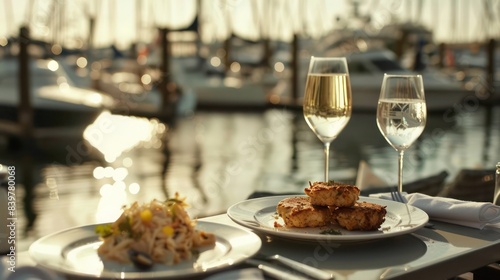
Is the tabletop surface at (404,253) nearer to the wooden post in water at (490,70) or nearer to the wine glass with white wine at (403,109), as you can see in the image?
the wine glass with white wine at (403,109)

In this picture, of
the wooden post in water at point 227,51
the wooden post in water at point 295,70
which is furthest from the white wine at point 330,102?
the wooden post in water at point 227,51

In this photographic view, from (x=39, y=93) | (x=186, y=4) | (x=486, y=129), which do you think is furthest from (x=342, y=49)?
(x=39, y=93)

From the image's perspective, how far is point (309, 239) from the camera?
1.60 meters

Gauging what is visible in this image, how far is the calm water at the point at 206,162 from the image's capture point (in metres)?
7.81

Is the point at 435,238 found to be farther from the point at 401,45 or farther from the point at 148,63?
the point at 148,63

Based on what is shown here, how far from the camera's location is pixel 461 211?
6.10ft

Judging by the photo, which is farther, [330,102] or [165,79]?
[165,79]

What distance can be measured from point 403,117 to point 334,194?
0.39m

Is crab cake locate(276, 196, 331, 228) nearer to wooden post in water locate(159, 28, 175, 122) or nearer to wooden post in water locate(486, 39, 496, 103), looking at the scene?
wooden post in water locate(159, 28, 175, 122)

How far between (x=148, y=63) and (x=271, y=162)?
1979 centimetres

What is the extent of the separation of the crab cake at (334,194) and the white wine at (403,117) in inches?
13.1

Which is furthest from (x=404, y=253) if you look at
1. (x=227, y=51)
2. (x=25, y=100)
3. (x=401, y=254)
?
(x=227, y=51)

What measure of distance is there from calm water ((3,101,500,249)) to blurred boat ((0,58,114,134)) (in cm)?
55

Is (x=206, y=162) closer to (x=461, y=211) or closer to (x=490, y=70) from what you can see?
(x=461, y=211)
